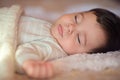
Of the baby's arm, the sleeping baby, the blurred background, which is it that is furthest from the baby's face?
the blurred background

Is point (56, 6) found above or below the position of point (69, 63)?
above

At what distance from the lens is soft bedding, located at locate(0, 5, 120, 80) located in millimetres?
749

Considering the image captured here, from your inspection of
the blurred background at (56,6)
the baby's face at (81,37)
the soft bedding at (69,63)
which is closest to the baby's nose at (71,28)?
the baby's face at (81,37)

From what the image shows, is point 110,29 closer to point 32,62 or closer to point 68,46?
point 68,46

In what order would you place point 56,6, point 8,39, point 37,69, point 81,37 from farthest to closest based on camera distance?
1. point 56,6
2. point 81,37
3. point 8,39
4. point 37,69

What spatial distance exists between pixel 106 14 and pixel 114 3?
206mm

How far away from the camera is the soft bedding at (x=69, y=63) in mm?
749

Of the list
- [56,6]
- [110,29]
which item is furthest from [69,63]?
[56,6]

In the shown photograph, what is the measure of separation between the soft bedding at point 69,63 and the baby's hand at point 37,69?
0.02 meters

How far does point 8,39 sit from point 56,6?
40 centimetres

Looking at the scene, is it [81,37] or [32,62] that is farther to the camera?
[81,37]

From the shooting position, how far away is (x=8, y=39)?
834mm

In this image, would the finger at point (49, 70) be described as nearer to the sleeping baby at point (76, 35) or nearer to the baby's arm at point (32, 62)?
the baby's arm at point (32, 62)

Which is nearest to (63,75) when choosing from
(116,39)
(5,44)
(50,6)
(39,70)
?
(39,70)
